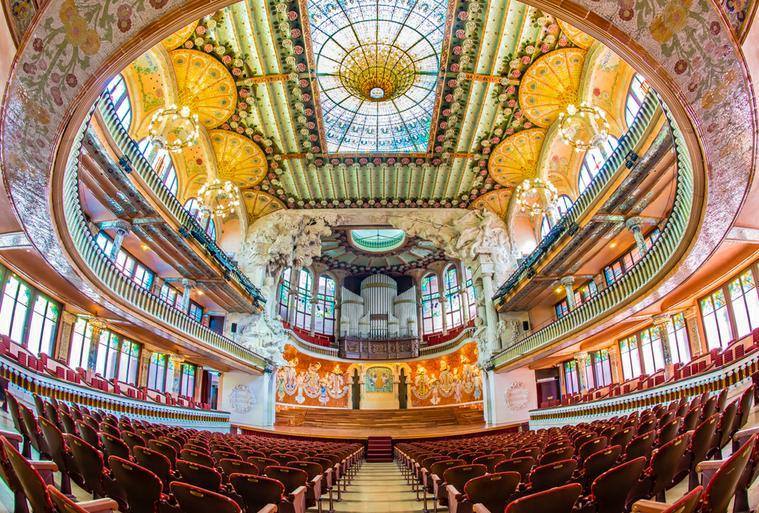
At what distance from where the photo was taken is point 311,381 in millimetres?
30531

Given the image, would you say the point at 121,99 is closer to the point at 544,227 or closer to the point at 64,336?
the point at 64,336

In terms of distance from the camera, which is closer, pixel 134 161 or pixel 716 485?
pixel 716 485

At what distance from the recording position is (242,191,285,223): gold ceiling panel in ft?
81.8

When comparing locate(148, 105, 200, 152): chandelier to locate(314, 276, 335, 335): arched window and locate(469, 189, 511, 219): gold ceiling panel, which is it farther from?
locate(314, 276, 335, 335): arched window

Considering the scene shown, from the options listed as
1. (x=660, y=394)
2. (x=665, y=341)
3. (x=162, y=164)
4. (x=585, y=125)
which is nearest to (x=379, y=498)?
(x=660, y=394)

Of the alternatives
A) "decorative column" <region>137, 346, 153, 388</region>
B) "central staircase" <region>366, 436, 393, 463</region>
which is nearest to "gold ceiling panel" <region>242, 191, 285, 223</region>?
"decorative column" <region>137, 346, 153, 388</region>

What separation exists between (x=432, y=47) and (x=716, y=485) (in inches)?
676

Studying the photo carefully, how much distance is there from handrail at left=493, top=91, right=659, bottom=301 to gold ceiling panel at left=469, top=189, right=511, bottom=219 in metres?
4.36

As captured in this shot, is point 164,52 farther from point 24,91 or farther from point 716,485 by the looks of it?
point 716,485

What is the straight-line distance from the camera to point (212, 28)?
15477mm

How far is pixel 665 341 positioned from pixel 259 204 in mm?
19640

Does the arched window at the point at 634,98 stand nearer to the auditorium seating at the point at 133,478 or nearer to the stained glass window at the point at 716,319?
the stained glass window at the point at 716,319

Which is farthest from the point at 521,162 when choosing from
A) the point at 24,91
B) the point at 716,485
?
the point at 716,485

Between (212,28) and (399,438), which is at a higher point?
(212,28)
